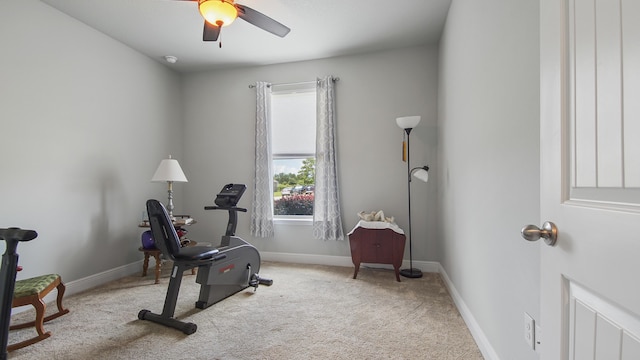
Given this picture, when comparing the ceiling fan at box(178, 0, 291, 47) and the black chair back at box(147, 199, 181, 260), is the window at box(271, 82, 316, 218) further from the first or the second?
the black chair back at box(147, 199, 181, 260)

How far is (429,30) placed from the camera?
311cm

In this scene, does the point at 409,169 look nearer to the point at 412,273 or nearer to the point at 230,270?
the point at 412,273

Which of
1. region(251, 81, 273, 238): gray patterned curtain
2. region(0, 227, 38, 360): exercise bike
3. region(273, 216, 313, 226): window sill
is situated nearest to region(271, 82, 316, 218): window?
region(273, 216, 313, 226): window sill

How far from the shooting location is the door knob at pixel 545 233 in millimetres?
728

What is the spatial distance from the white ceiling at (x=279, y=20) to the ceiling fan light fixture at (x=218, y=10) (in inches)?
31.7

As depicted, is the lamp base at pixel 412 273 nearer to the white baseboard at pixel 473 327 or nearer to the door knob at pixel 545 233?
the white baseboard at pixel 473 327

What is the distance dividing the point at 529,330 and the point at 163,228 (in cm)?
232

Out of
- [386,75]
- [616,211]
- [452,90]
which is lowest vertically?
[616,211]

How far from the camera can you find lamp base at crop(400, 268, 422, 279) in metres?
3.16

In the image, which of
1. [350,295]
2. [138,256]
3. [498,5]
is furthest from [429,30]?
[138,256]

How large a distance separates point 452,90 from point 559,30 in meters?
2.00

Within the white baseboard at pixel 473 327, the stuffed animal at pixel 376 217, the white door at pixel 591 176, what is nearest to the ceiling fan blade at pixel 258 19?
the white door at pixel 591 176

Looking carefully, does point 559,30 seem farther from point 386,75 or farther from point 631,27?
point 386,75

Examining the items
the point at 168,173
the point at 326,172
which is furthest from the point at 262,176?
the point at 168,173
